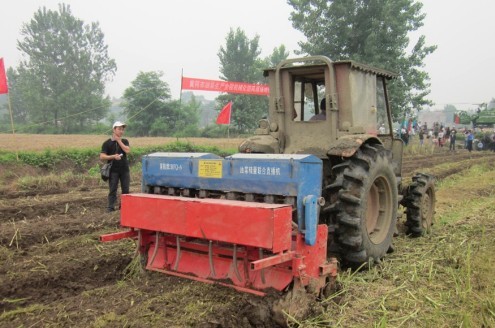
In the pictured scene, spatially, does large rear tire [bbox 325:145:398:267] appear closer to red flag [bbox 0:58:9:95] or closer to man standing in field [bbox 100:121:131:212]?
man standing in field [bbox 100:121:131:212]

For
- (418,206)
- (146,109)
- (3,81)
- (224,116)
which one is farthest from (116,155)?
(146,109)

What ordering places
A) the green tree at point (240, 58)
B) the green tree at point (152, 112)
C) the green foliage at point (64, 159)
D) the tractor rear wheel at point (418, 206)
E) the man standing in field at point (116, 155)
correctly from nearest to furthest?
A: 1. the tractor rear wheel at point (418, 206)
2. the man standing in field at point (116, 155)
3. the green foliage at point (64, 159)
4. the green tree at point (152, 112)
5. the green tree at point (240, 58)

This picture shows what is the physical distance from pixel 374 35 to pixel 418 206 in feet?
52.0

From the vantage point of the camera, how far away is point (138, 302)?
3660 mm

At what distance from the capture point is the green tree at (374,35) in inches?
803

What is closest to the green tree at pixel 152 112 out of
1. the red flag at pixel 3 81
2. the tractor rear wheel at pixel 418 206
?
the red flag at pixel 3 81

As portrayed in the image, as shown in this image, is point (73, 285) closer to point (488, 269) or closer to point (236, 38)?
point (488, 269)

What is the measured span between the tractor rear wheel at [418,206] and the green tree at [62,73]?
134 ft

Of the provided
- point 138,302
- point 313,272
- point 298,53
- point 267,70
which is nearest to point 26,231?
point 138,302

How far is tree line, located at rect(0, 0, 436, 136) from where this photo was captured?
2070 centimetres

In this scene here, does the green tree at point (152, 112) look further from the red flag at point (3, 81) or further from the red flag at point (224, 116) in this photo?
the red flag at point (3, 81)

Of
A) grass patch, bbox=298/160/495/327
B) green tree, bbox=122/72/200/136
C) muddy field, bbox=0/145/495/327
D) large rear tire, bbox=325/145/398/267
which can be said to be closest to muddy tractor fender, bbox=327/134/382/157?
large rear tire, bbox=325/145/398/267

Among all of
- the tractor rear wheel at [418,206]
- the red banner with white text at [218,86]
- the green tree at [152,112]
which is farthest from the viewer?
the green tree at [152,112]

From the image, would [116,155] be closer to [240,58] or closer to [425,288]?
[425,288]
